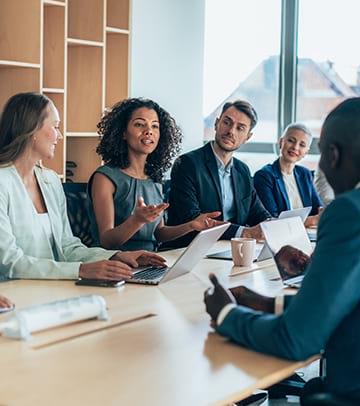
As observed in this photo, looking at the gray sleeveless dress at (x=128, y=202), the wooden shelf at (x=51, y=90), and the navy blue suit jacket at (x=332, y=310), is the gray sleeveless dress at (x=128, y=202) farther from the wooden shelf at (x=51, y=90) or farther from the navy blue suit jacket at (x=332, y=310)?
the navy blue suit jacket at (x=332, y=310)

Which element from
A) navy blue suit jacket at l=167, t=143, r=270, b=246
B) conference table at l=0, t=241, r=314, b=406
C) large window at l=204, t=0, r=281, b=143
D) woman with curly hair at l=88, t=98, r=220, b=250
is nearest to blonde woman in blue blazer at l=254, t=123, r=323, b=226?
navy blue suit jacket at l=167, t=143, r=270, b=246

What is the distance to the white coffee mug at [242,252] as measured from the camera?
2.83 meters

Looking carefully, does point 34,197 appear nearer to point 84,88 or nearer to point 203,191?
point 203,191

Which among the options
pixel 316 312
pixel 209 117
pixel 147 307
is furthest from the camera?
pixel 209 117

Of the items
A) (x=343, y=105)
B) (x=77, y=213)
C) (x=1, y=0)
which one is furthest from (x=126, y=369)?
(x=1, y=0)

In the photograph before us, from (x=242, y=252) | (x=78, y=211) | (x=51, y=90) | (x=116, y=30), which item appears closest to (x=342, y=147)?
(x=242, y=252)

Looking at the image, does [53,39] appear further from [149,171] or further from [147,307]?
[147,307]

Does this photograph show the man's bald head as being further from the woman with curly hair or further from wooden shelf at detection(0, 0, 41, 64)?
wooden shelf at detection(0, 0, 41, 64)

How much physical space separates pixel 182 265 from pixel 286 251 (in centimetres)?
33

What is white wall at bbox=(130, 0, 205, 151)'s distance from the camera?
563 cm

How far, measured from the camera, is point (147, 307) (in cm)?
215

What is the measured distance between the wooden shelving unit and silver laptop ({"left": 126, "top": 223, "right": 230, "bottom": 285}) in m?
2.32

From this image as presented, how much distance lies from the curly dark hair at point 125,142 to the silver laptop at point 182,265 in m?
0.90

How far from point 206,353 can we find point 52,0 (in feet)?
11.3
